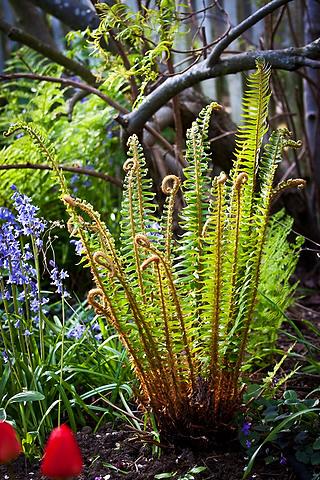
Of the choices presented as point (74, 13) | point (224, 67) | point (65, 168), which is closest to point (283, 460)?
point (224, 67)

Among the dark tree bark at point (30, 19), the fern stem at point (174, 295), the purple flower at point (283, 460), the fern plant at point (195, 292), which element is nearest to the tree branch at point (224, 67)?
the fern plant at point (195, 292)

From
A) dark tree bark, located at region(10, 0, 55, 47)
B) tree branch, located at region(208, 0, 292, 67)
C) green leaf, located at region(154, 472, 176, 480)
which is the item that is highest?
dark tree bark, located at region(10, 0, 55, 47)

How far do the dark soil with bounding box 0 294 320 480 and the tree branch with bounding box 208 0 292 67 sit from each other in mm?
1092

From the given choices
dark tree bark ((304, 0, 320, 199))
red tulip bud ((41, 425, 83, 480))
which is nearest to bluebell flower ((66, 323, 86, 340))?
red tulip bud ((41, 425, 83, 480))

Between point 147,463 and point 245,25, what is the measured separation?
3.93ft

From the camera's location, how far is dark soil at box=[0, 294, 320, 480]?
5.13 ft

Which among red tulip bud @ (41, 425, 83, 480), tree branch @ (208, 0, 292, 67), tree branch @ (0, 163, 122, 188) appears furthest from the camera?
tree branch @ (0, 163, 122, 188)

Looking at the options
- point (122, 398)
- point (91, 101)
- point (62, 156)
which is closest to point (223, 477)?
point (122, 398)

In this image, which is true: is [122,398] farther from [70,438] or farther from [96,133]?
[96,133]

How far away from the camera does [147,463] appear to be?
1656 mm

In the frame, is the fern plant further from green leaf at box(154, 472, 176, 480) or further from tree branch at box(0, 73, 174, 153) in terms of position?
tree branch at box(0, 73, 174, 153)

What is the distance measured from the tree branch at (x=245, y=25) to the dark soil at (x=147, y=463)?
1.09 metres

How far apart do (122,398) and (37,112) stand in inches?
74.7

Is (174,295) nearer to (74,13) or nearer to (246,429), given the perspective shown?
(246,429)
